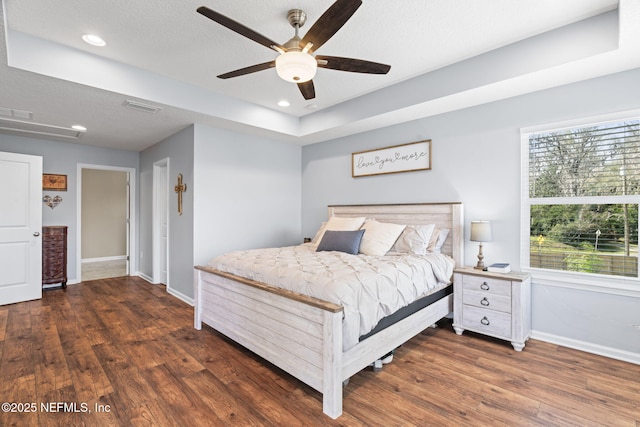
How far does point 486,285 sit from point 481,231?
0.52 meters

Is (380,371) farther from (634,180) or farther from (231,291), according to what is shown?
(634,180)

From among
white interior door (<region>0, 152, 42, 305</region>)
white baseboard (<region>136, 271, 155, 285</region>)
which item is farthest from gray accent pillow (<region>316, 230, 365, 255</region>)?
white interior door (<region>0, 152, 42, 305</region>)

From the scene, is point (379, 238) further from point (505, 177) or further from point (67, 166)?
point (67, 166)

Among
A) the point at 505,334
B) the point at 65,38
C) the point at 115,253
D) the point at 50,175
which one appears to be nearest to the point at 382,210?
the point at 505,334

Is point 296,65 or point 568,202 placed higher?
point 296,65

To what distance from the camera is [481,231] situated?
309cm

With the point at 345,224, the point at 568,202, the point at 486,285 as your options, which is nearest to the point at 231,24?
the point at 345,224

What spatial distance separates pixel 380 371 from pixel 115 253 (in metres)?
8.10

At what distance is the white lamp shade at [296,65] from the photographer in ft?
6.69

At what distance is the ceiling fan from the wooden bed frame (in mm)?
1555

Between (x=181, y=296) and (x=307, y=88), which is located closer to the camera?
(x=307, y=88)

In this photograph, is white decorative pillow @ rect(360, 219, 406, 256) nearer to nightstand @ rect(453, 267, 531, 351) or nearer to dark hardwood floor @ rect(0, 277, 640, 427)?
nightstand @ rect(453, 267, 531, 351)

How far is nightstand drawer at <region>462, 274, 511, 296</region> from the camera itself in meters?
2.84

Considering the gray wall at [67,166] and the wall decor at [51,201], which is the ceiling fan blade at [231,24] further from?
the wall decor at [51,201]
